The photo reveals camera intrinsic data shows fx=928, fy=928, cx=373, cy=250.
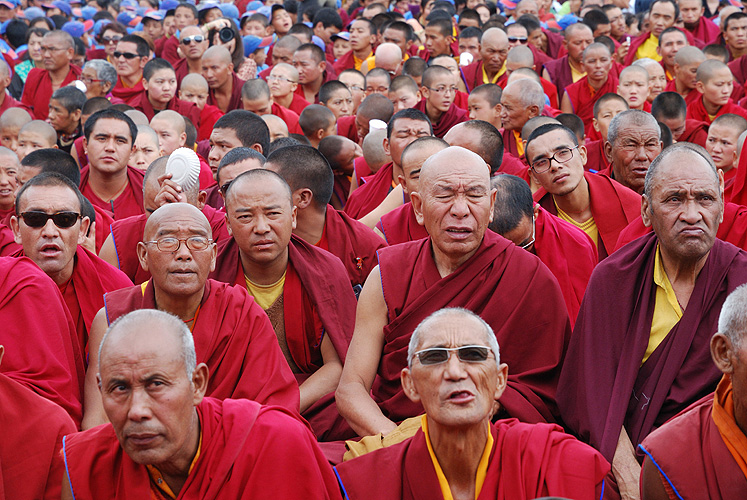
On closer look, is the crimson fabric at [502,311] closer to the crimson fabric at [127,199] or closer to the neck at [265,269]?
the neck at [265,269]

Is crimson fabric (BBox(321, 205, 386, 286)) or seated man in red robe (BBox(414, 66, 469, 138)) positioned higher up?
seated man in red robe (BBox(414, 66, 469, 138))

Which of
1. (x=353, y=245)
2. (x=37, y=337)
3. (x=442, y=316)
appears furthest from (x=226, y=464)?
(x=353, y=245)

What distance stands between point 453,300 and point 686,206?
3.41 ft

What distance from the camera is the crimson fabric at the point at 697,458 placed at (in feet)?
9.44

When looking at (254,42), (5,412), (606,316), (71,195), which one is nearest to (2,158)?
(71,195)

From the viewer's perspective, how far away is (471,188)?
4129mm

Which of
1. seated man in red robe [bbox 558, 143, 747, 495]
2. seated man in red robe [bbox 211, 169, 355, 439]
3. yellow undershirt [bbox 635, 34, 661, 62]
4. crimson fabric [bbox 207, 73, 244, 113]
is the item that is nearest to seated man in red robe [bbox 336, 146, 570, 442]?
seated man in red robe [bbox 558, 143, 747, 495]

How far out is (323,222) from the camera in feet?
17.9

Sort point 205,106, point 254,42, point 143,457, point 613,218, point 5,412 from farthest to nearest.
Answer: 1. point 254,42
2. point 205,106
3. point 613,218
4. point 5,412
5. point 143,457

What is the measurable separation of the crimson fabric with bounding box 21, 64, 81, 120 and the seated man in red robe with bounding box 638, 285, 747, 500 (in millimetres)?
10427

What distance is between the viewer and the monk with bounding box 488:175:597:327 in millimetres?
4727

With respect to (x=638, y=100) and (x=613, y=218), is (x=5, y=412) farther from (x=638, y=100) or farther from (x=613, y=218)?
(x=638, y=100)

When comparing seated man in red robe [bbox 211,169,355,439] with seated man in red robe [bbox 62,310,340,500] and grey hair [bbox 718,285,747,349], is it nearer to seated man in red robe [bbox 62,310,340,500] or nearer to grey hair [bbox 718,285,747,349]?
seated man in red robe [bbox 62,310,340,500]

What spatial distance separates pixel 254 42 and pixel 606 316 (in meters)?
11.3
